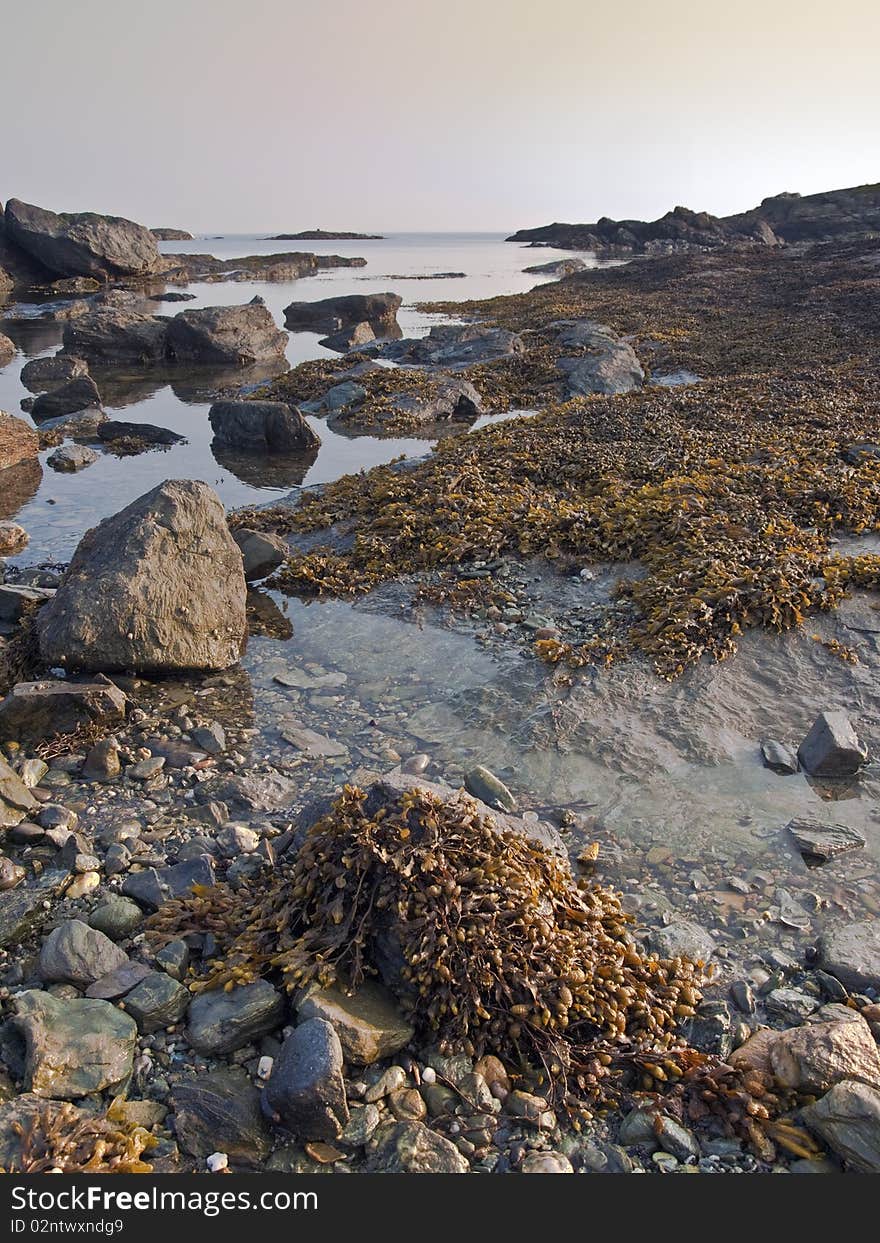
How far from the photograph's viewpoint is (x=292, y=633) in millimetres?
7746

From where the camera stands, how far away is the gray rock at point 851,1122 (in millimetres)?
2811

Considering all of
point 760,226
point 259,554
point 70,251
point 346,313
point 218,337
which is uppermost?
point 760,226

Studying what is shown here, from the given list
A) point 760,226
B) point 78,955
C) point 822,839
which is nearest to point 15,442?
point 78,955

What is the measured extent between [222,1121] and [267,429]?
1351 cm

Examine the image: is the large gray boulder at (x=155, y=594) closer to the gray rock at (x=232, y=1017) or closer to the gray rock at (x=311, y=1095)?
the gray rock at (x=232, y=1017)

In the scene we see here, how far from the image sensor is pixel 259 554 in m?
9.07

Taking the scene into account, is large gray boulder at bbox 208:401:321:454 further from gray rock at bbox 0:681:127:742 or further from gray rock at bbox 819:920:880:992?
gray rock at bbox 819:920:880:992

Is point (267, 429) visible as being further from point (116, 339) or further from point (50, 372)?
point (116, 339)

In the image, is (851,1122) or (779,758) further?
(779,758)

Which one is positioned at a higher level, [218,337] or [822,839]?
[218,337]

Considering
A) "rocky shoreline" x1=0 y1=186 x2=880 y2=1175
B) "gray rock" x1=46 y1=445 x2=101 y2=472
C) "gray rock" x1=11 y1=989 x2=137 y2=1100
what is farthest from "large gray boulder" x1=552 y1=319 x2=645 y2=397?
"gray rock" x1=11 y1=989 x2=137 y2=1100

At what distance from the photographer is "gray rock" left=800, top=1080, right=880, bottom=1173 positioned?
2811 mm

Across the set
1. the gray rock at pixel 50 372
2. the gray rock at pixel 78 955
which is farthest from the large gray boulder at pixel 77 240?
the gray rock at pixel 78 955

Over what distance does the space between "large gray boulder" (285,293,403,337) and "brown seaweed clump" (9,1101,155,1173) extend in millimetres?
33180
